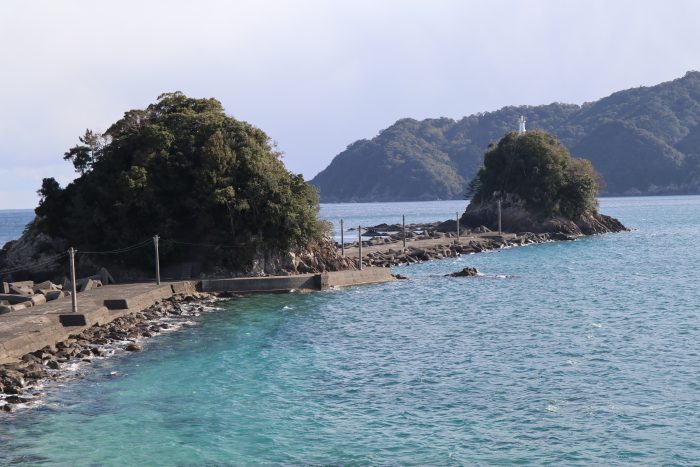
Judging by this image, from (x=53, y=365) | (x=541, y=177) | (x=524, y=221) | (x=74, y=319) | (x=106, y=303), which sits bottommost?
(x=53, y=365)

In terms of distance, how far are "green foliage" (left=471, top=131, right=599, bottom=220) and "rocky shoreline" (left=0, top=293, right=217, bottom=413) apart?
54.6 meters

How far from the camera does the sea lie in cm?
1563

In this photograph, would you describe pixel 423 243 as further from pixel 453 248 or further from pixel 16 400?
pixel 16 400

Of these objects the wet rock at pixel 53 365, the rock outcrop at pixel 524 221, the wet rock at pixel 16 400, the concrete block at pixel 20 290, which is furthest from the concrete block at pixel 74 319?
the rock outcrop at pixel 524 221

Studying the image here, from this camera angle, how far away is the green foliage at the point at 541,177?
84.8m

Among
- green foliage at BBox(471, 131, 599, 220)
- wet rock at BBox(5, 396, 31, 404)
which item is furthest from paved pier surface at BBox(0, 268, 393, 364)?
green foliage at BBox(471, 131, 599, 220)

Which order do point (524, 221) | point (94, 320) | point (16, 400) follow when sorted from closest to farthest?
point (16, 400)
point (94, 320)
point (524, 221)

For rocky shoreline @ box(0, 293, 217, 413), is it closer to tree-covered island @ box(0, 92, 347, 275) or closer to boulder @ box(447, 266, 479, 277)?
tree-covered island @ box(0, 92, 347, 275)

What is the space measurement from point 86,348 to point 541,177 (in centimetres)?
→ 6600

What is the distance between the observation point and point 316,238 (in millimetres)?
44844

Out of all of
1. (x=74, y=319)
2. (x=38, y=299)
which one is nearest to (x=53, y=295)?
(x=38, y=299)

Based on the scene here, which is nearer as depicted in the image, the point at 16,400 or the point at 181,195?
the point at 16,400

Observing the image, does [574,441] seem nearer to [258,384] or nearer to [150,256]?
[258,384]

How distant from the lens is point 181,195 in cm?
4319
